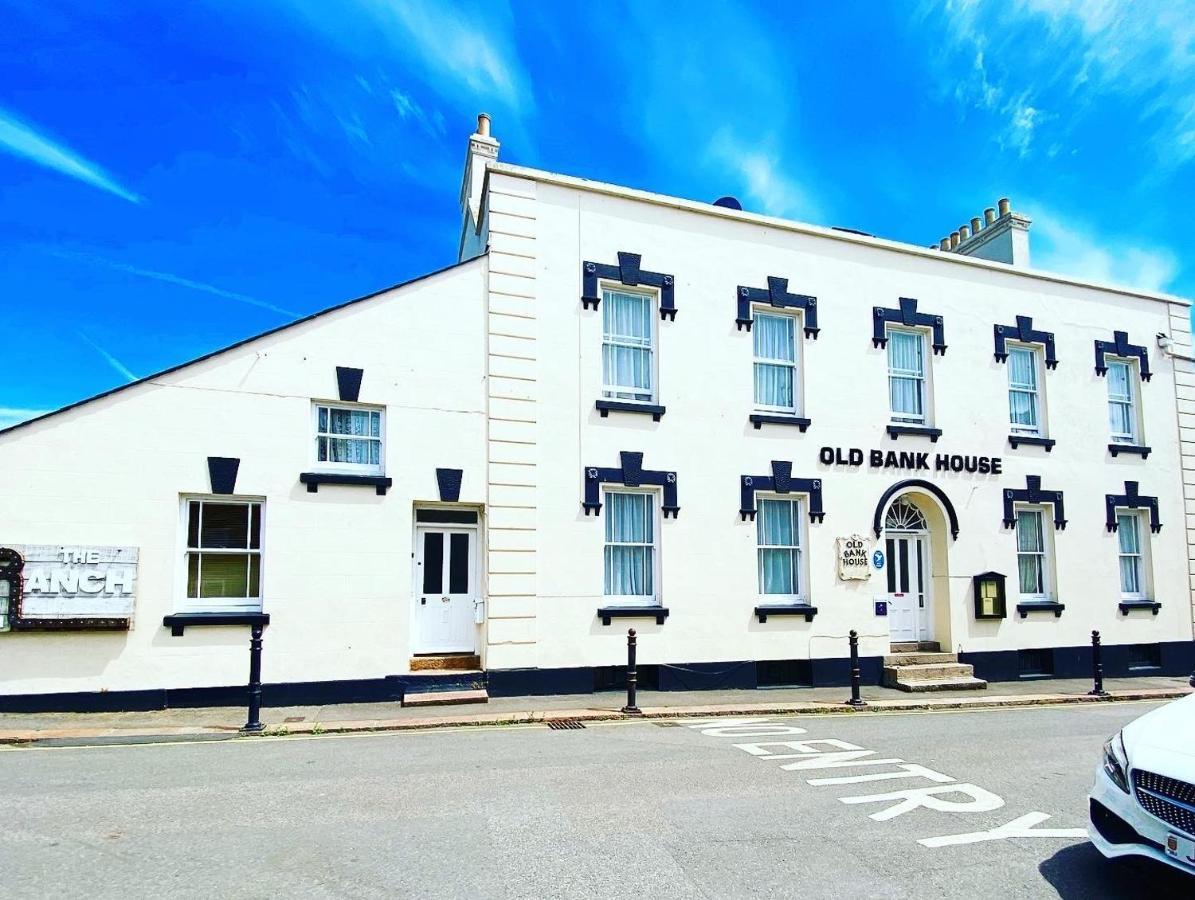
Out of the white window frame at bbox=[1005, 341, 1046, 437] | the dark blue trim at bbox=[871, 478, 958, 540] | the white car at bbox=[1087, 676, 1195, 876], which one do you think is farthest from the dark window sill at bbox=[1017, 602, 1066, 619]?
the white car at bbox=[1087, 676, 1195, 876]

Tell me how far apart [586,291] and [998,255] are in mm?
11695

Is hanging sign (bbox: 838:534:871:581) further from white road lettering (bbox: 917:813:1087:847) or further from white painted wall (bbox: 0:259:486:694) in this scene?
white road lettering (bbox: 917:813:1087:847)

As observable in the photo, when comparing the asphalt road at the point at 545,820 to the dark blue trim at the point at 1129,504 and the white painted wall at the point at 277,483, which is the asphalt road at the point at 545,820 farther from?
the dark blue trim at the point at 1129,504

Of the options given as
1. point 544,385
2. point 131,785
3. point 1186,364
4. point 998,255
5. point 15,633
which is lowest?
point 131,785

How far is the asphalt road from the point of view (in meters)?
5.30

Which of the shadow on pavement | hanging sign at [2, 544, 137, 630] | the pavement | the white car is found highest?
hanging sign at [2, 544, 137, 630]

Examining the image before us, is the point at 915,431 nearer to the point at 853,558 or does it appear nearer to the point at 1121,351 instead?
the point at 853,558

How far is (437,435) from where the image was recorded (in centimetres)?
1324

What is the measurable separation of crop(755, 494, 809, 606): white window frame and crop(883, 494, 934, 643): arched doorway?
2.06 meters

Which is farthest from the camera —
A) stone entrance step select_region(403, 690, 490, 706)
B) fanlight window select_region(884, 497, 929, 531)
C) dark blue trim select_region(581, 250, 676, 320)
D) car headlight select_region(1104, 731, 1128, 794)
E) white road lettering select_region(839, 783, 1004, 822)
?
fanlight window select_region(884, 497, 929, 531)

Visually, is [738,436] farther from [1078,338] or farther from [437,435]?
[1078,338]

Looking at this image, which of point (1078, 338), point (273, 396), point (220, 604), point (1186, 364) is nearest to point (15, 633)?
point (220, 604)

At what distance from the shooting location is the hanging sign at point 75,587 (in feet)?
36.1

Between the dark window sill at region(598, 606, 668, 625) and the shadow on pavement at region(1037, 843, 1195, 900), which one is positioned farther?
the dark window sill at region(598, 606, 668, 625)
